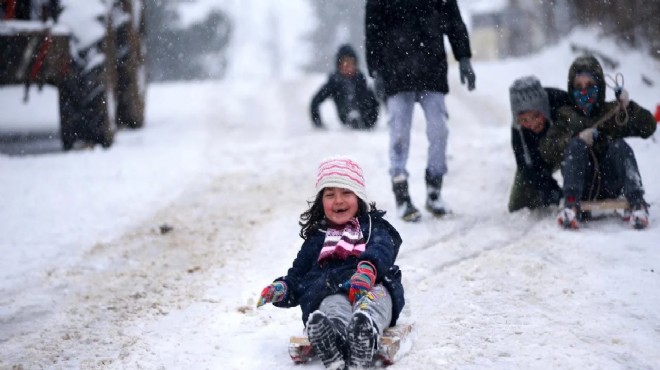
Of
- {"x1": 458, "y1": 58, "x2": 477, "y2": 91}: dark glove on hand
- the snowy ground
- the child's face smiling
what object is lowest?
the snowy ground

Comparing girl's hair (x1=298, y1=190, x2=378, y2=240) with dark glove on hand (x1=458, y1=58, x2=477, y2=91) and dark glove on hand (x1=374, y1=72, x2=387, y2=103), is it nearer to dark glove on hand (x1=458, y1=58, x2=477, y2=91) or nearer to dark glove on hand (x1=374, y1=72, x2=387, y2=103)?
dark glove on hand (x1=374, y1=72, x2=387, y2=103)

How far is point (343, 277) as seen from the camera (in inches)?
115

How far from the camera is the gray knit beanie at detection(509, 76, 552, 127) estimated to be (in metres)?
4.74

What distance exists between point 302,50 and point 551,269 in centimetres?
4268

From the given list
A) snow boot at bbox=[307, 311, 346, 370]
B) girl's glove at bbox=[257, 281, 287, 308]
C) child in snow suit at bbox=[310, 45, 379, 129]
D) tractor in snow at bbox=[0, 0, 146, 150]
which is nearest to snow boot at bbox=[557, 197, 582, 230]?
girl's glove at bbox=[257, 281, 287, 308]

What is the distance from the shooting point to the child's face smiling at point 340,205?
10.3 ft

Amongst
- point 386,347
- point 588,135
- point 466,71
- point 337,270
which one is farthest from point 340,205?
point 466,71

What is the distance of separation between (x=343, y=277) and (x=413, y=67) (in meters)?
2.53

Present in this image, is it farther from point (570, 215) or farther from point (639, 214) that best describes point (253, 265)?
point (639, 214)

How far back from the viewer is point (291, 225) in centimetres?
527

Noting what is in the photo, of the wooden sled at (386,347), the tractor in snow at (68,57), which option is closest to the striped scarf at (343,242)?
the wooden sled at (386,347)

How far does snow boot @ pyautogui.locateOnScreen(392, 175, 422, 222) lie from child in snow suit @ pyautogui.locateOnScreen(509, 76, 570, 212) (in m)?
0.70

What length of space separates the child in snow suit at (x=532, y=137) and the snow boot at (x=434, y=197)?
50 centimetres

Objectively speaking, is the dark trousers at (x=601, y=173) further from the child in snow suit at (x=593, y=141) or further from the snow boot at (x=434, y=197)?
the snow boot at (x=434, y=197)
